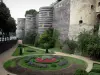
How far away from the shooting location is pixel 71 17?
2516 cm

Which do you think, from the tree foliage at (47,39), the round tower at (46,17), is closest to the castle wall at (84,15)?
the tree foliage at (47,39)

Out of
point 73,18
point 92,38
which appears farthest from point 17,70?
point 73,18

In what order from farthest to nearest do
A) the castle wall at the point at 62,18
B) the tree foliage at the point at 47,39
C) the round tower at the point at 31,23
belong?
1. the round tower at the point at 31,23
2. the tree foliage at the point at 47,39
3. the castle wall at the point at 62,18

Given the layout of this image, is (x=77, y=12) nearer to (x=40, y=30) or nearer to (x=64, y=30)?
(x=64, y=30)

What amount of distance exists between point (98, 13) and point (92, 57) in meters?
7.57

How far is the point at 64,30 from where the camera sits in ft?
95.0

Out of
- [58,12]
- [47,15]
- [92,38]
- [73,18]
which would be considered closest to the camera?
[92,38]

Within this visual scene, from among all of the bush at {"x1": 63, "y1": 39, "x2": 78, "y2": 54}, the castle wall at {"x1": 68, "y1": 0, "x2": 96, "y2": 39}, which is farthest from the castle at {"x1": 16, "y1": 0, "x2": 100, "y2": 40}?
the bush at {"x1": 63, "y1": 39, "x2": 78, "y2": 54}

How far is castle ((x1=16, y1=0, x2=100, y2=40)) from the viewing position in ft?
75.8

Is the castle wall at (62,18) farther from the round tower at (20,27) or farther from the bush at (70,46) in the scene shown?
the round tower at (20,27)

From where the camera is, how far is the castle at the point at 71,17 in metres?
23.1

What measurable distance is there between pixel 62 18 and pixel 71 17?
4904 mm

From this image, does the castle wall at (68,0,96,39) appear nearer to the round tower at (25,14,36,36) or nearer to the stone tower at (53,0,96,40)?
the stone tower at (53,0,96,40)

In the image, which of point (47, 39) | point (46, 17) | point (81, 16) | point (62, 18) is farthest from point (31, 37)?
point (81, 16)
